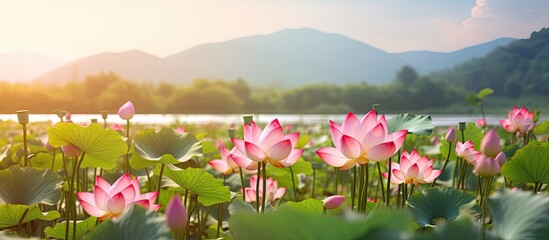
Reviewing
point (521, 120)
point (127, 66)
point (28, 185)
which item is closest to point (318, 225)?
point (28, 185)

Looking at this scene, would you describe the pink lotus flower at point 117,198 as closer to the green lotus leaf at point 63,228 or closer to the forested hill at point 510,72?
the green lotus leaf at point 63,228

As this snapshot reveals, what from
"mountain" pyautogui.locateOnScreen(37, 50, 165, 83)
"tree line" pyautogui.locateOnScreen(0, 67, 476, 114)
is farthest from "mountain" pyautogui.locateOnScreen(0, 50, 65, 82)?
"tree line" pyautogui.locateOnScreen(0, 67, 476, 114)

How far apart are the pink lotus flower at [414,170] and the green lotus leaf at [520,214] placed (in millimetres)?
542

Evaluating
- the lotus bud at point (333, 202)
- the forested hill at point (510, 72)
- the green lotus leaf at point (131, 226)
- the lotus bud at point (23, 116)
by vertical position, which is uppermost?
the forested hill at point (510, 72)

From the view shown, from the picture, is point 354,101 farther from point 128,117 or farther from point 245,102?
point 128,117

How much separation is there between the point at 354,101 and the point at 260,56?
3506 inches

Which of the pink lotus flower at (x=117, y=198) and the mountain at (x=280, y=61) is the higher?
the mountain at (x=280, y=61)

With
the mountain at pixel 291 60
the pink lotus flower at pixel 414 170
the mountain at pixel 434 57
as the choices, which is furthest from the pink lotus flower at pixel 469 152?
the mountain at pixel 291 60

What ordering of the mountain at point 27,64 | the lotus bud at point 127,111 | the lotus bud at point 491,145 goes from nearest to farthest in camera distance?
1. the lotus bud at point 491,145
2. the lotus bud at point 127,111
3. the mountain at point 27,64

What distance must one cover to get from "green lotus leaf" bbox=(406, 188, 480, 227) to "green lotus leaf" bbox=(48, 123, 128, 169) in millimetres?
643

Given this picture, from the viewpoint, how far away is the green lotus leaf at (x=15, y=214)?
106cm

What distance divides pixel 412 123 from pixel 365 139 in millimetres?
337

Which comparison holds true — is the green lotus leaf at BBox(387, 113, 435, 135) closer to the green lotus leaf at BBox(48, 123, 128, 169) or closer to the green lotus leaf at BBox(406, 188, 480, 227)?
the green lotus leaf at BBox(406, 188, 480, 227)

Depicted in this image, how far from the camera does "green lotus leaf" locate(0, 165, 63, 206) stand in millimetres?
1191
